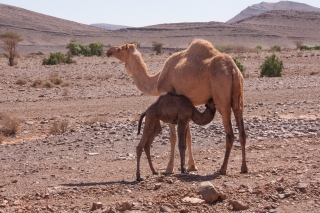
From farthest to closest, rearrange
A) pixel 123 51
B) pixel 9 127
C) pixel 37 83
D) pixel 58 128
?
pixel 37 83
pixel 9 127
pixel 58 128
pixel 123 51

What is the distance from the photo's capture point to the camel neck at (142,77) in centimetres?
1195

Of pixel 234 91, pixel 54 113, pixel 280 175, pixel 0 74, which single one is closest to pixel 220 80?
pixel 234 91

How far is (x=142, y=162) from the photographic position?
38.3 feet

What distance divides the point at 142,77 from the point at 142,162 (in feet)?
6.15

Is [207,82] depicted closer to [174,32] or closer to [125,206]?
[125,206]

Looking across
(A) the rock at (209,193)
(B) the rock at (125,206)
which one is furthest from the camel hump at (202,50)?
(B) the rock at (125,206)

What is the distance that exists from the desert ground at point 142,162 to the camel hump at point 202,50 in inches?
84.2

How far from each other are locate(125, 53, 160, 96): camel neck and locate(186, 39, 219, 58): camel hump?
1.24 metres

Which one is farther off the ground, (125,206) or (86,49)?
(125,206)

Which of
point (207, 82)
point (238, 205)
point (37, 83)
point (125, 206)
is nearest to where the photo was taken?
point (238, 205)

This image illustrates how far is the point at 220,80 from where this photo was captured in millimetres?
9914

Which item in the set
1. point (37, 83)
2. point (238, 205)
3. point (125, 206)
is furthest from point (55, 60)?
point (238, 205)

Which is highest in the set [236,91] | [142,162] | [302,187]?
[236,91]

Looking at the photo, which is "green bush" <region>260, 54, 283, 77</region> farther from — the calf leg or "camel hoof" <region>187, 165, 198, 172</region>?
the calf leg
